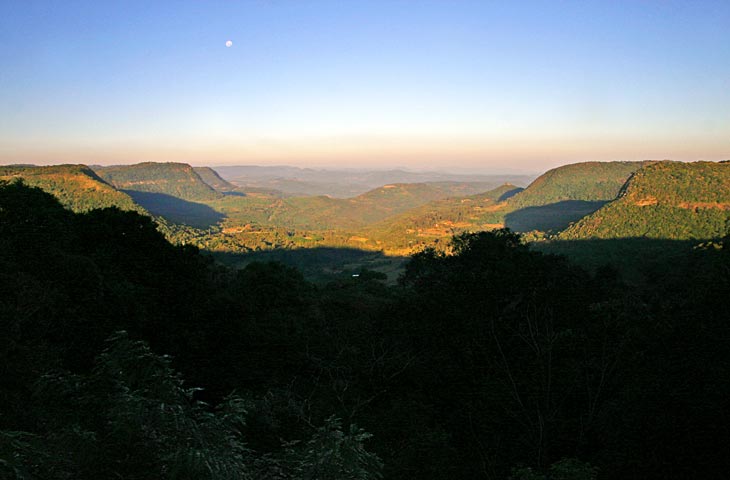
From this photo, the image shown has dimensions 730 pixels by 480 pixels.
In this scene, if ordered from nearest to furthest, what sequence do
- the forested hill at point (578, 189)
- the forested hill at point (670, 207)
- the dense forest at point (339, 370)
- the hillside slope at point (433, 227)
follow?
the dense forest at point (339, 370), the forested hill at point (670, 207), the hillside slope at point (433, 227), the forested hill at point (578, 189)

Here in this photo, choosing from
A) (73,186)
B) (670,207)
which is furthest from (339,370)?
Result: (73,186)

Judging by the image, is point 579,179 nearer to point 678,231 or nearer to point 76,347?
point 678,231

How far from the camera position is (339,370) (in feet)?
56.9

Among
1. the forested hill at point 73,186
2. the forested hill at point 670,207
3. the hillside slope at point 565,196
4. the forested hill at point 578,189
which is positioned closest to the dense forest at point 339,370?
the forested hill at point 670,207

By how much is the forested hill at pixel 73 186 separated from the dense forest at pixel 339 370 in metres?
88.5

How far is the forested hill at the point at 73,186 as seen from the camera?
102 meters

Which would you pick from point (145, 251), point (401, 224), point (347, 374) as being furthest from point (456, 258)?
point (401, 224)

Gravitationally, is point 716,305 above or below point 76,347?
above

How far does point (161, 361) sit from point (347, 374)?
11.7 meters

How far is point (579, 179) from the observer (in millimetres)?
198000

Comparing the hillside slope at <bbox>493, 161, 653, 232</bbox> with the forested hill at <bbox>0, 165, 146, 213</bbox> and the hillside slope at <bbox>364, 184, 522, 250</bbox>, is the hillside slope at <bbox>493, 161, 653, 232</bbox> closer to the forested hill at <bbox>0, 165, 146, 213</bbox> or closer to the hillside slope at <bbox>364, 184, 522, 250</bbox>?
the hillside slope at <bbox>364, 184, 522, 250</bbox>

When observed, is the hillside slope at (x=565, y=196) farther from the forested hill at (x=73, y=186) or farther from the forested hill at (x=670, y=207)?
the forested hill at (x=73, y=186)

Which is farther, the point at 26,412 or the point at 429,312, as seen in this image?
the point at 429,312

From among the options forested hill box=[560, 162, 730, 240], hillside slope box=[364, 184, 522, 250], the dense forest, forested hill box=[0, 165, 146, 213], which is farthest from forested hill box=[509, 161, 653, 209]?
the dense forest
